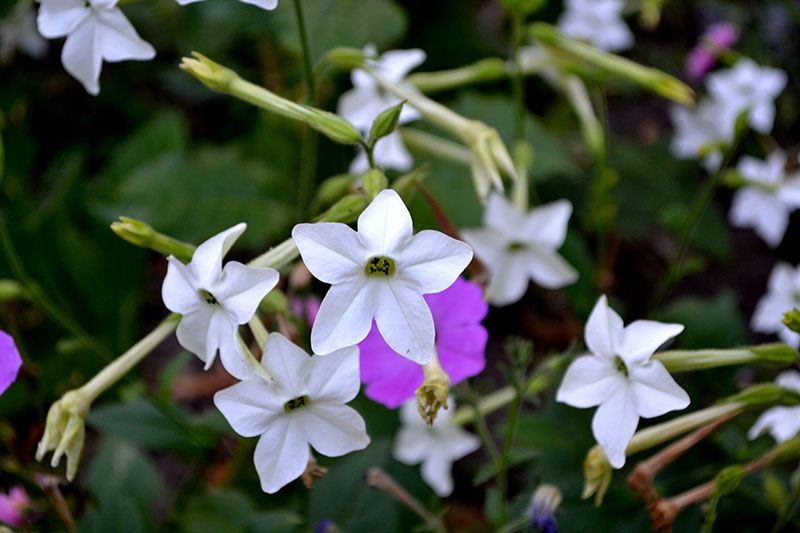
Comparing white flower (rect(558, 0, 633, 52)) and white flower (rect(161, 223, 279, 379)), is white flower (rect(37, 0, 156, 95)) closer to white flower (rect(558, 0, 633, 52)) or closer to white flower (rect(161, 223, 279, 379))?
white flower (rect(161, 223, 279, 379))

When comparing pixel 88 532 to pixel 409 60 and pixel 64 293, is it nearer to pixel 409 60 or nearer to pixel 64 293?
pixel 409 60

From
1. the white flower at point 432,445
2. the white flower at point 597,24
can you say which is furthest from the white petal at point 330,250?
the white flower at point 597,24

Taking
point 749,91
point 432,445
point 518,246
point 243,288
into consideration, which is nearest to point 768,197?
point 749,91

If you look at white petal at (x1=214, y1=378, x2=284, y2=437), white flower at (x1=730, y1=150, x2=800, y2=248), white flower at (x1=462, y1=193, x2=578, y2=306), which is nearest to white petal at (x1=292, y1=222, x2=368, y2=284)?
white petal at (x1=214, y1=378, x2=284, y2=437)

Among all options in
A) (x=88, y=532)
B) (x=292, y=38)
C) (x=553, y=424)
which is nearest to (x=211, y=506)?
(x=88, y=532)

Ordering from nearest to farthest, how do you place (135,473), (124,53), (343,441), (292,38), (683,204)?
(343,441) < (124,53) < (135,473) < (292,38) < (683,204)

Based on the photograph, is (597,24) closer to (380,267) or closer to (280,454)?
(380,267)

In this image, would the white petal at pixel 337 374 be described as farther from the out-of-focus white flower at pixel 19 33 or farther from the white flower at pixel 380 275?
the out-of-focus white flower at pixel 19 33
